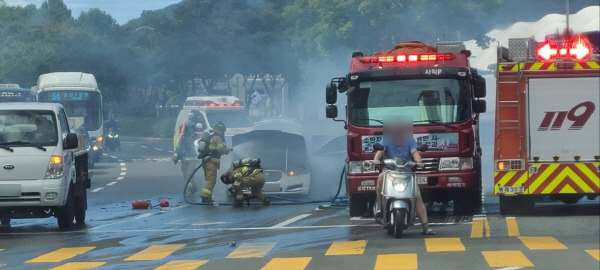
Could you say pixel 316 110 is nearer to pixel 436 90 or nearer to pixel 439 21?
pixel 439 21

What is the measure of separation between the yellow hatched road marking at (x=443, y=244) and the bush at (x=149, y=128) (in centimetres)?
5893

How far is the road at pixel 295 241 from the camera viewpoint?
12170mm

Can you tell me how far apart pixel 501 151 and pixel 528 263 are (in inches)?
211

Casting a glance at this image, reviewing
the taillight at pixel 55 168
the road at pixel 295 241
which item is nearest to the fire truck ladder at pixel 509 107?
the road at pixel 295 241

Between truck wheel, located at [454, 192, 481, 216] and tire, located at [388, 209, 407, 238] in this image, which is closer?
tire, located at [388, 209, 407, 238]

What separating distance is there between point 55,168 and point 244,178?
15.3ft

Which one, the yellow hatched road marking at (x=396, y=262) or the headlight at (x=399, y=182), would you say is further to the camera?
the headlight at (x=399, y=182)

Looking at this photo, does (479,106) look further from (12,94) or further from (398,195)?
(12,94)

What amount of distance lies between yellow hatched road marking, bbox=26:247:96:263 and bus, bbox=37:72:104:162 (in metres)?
27.0

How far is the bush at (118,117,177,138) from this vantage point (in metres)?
74.2

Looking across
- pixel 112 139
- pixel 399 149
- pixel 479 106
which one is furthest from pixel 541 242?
pixel 112 139

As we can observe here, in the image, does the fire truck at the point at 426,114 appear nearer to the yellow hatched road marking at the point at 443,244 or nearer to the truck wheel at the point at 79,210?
the yellow hatched road marking at the point at 443,244

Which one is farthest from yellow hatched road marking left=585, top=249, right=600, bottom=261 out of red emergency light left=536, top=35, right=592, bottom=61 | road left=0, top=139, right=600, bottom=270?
red emergency light left=536, top=35, right=592, bottom=61

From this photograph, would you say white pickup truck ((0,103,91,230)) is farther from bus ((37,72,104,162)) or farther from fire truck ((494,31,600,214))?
bus ((37,72,104,162))
